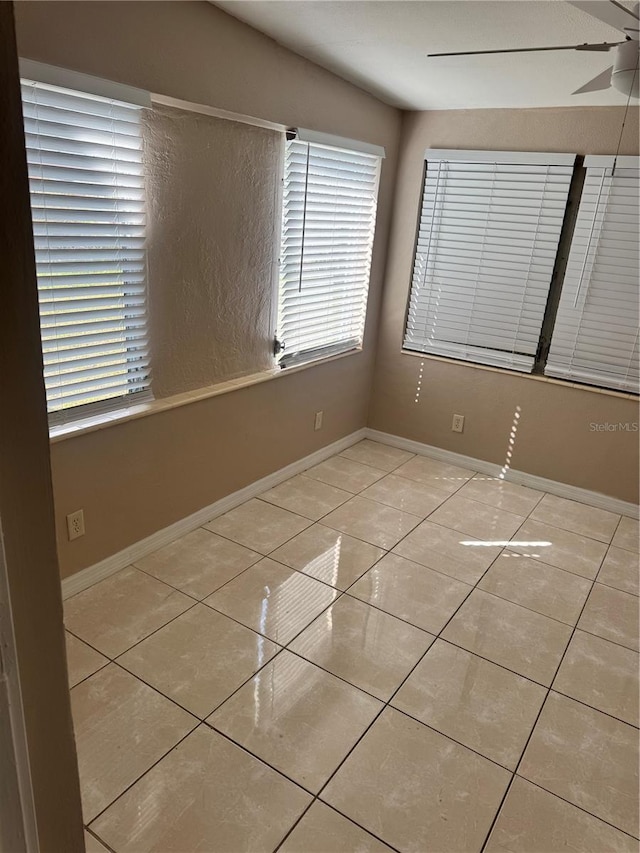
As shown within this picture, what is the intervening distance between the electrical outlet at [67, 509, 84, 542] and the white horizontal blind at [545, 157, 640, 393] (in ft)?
9.06

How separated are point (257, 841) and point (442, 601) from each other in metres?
1.29

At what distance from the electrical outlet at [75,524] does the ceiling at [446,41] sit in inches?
82.1

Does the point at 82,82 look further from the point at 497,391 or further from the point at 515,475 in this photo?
the point at 515,475

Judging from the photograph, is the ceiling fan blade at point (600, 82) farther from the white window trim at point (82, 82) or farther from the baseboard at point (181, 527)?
the baseboard at point (181, 527)

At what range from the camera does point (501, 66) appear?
258 centimetres

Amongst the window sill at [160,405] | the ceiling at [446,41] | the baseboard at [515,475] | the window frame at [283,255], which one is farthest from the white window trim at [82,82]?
the baseboard at [515,475]

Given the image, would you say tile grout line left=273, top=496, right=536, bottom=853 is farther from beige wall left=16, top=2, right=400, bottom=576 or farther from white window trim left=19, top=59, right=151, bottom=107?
white window trim left=19, top=59, right=151, bottom=107

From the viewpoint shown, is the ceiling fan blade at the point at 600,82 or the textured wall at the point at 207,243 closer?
the ceiling fan blade at the point at 600,82

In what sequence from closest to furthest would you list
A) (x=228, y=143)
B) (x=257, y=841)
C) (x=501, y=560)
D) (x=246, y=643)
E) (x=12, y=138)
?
1. (x=12, y=138)
2. (x=257, y=841)
3. (x=246, y=643)
4. (x=228, y=143)
5. (x=501, y=560)

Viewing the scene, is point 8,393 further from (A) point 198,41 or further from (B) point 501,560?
(B) point 501,560

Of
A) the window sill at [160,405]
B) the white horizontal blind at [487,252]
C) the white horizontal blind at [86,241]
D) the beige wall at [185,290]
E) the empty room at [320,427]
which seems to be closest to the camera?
the empty room at [320,427]

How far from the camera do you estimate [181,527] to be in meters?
2.91

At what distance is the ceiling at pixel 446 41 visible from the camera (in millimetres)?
2021

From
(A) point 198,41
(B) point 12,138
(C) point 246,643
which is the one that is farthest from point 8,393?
(A) point 198,41
